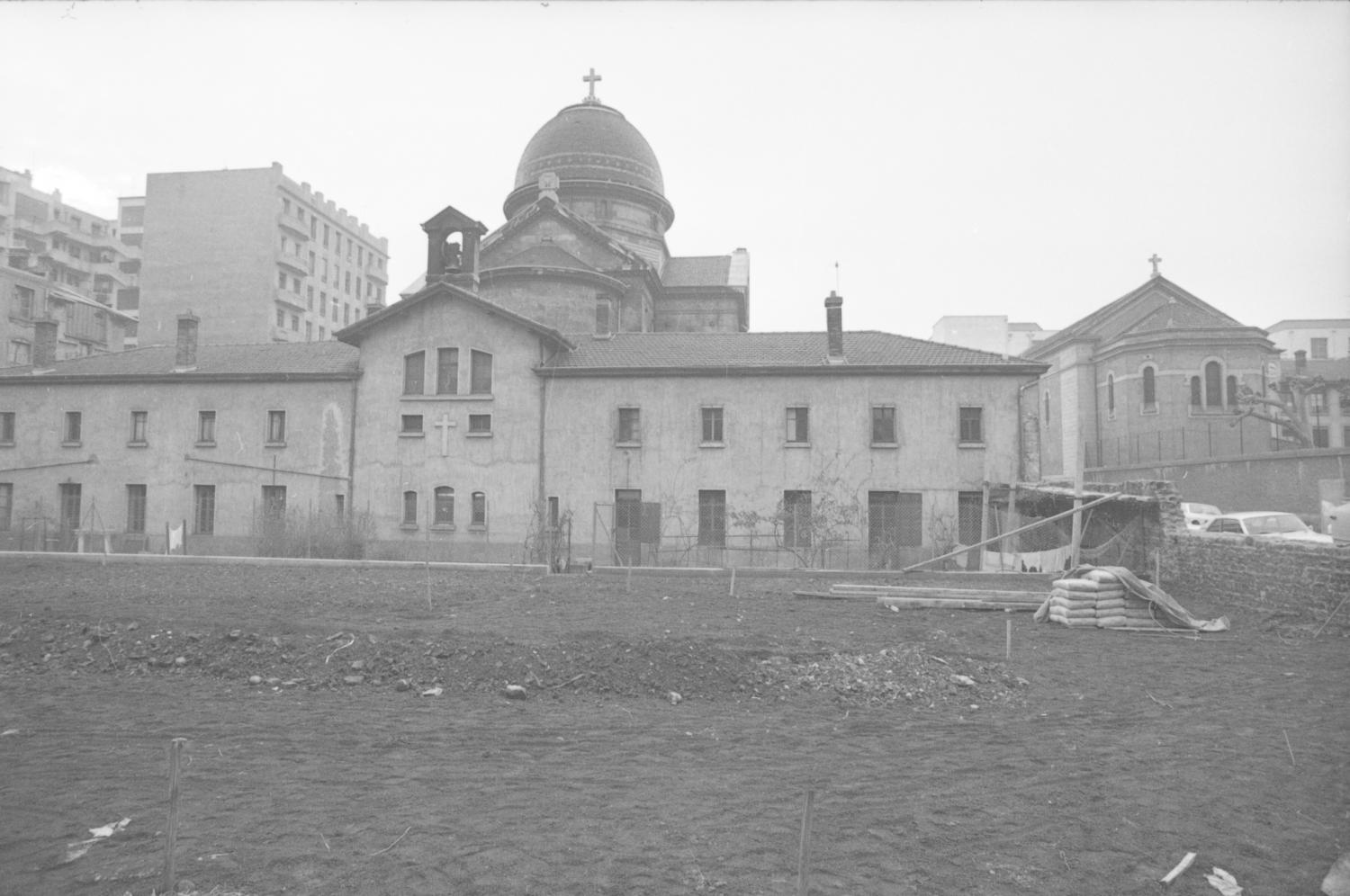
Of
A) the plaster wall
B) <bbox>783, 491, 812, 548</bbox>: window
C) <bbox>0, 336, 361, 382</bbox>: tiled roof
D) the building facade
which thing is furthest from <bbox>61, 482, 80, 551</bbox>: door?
the building facade

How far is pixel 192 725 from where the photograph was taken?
7.89m

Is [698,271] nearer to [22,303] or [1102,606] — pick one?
[1102,606]

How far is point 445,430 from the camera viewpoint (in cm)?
2898

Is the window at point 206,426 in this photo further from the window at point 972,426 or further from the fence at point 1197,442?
the fence at point 1197,442

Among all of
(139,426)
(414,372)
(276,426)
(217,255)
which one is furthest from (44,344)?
(217,255)

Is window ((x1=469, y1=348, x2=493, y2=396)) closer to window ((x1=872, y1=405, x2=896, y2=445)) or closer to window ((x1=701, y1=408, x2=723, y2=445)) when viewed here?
window ((x1=701, y1=408, x2=723, y2=445))

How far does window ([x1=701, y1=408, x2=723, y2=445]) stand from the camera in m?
28.4

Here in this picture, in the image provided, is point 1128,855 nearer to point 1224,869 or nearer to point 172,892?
point 1224,869

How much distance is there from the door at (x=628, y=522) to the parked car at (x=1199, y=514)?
18.0 m

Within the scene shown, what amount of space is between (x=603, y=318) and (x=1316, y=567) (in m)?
24.0

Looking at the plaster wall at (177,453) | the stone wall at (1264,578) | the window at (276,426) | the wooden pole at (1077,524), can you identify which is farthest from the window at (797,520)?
the window at (276,426)

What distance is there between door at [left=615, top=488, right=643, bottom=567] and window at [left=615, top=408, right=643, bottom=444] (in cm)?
176

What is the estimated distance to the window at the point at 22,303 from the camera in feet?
165

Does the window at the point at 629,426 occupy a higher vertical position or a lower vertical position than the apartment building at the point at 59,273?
lower
